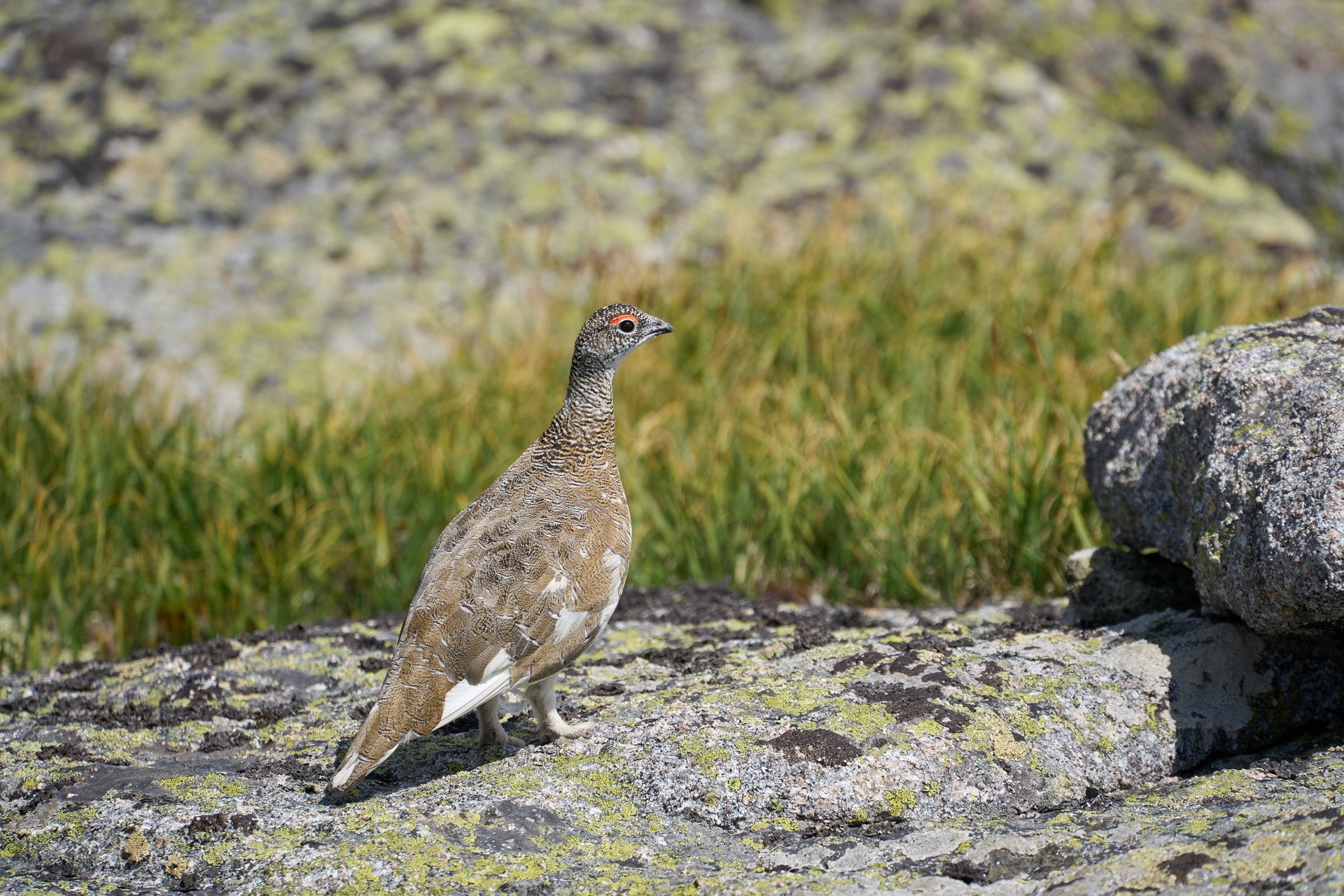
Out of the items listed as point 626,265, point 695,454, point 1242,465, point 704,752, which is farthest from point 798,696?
point 626,265

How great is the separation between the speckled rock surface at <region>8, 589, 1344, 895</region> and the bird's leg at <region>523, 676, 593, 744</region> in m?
0.08

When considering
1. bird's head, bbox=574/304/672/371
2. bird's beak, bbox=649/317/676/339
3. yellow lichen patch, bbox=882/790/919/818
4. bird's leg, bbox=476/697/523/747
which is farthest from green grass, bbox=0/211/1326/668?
yellow lichen patch, bbox=882/790/919/818

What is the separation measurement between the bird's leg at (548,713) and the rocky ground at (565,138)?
3.77m

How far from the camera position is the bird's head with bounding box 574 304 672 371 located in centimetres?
386

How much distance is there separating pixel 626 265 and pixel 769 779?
4.56 m

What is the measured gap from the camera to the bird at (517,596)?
9.84 ft

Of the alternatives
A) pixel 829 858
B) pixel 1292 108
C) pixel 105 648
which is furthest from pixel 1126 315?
pixel 105 648

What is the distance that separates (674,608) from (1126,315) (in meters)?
3.58

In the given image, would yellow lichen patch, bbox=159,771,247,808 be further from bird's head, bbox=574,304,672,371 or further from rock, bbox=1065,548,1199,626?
rock, bbox=1065,548,1199,626

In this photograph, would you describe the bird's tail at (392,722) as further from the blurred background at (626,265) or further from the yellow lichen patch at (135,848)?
the blurred background at (626,265)

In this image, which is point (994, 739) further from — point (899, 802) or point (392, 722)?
point (392, 722)

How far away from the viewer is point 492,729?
11.0 feet

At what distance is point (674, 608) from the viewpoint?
14.7 ft

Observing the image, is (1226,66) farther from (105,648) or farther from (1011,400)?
(105,648)
